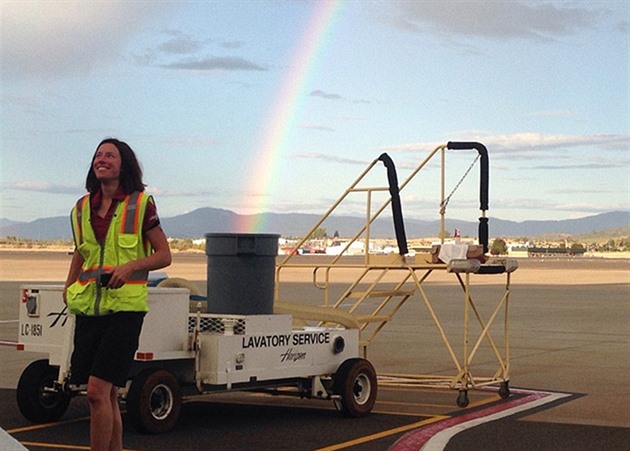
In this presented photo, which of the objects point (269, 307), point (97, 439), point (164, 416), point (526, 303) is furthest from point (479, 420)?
point (526, 303)

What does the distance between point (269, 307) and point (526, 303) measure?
2237 centimetres

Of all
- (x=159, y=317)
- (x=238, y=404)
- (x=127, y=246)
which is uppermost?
(x=127, y=246)

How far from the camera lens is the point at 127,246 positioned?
20.7ft

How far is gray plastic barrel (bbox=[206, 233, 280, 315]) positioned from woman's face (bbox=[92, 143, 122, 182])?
3.09 metres

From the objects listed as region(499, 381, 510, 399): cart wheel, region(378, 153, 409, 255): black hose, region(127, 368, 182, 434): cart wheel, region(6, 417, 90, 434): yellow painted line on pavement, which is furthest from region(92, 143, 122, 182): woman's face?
region(378, 153, 409, 255): black hose

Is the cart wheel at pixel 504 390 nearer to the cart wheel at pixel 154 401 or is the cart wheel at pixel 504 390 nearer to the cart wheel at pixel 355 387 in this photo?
the cart wheel at pixel 355 387

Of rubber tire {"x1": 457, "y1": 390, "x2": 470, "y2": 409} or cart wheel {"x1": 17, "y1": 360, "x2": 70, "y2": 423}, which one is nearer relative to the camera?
cart wheel {"x1": 17, "y1": 360, "x2": 70, "y2": 423}

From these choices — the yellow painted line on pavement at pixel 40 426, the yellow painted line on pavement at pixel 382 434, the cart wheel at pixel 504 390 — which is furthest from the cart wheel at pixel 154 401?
the cart wheel at pixel 504 390

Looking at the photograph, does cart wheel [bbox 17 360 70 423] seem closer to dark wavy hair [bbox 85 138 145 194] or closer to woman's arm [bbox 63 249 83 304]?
woman's arm [bbox 63 249 83 304]

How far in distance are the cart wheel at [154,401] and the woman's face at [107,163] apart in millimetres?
2771

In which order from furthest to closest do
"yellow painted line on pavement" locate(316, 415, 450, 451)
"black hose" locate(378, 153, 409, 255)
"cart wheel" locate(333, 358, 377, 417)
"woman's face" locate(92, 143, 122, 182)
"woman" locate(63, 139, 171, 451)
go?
"black hose" locate(378, 153, 409, 255), "cart wheel" locate(333, 358, 377, 417), "yellow painted line on pavement" locate(316, 415, 450, 451), "woman's face" locate(92, 143, 122, 182), "woman" locate(63, 139, 171, 451)

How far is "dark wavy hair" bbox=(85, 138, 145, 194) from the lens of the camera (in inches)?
255

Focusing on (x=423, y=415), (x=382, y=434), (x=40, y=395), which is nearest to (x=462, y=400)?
(x=423, y=415)

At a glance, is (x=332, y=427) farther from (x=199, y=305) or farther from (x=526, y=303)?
(x=526, y=303)
